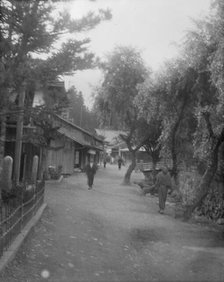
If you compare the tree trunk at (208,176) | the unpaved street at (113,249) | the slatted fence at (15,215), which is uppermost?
the tree trunk at (208,176)

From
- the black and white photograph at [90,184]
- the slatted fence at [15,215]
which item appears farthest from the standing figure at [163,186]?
the slatted fence at [15,215]

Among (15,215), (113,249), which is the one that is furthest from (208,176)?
(15,215)

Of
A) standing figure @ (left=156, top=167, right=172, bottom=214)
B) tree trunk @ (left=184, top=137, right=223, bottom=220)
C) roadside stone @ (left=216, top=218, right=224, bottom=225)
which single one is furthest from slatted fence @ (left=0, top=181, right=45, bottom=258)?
roadside stone @ (left=216, top=218, right=224, bottom=225)

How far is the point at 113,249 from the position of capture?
34.6ft

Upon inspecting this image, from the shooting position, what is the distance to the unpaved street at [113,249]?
8.38 meters

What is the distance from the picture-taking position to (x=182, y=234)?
13516 mm

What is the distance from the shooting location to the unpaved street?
330 inches

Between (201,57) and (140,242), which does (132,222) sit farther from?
(201,57)

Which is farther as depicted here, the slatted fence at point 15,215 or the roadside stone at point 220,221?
the roadside stone at point 220,221

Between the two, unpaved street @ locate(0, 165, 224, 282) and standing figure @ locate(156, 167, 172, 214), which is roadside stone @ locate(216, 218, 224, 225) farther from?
standing figure @ locate(156, 167, 172, 214)

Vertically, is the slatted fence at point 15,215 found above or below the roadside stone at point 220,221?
above

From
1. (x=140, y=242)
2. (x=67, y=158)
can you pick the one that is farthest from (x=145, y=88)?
(x=67, y=158)

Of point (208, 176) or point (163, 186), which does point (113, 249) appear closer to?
point (208, 176)

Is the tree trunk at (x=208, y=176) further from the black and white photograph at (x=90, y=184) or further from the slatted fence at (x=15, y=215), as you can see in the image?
the slatted fence at (x=15, y=215)
